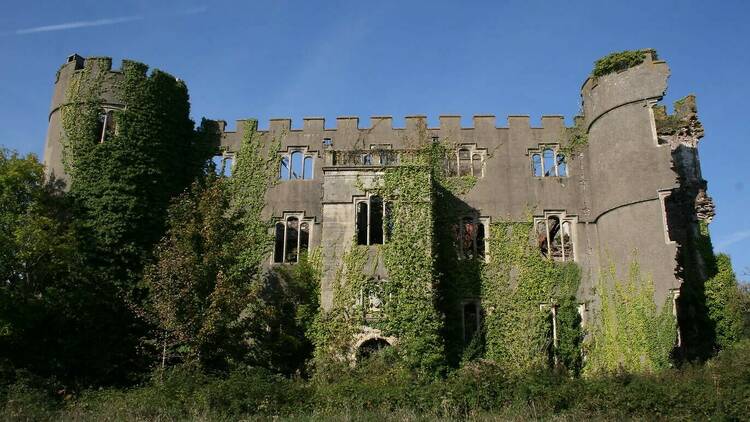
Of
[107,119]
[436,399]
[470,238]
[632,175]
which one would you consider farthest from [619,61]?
[107,119]

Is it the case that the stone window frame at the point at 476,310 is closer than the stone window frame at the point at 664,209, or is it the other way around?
the stone window frame at the point at 664,209

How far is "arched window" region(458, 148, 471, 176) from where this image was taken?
26062mm

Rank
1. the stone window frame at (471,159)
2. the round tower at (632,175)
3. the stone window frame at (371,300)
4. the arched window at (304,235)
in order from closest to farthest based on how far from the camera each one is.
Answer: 1. the stone window frame at (371,300)
2. the round tower at (632,175)
3. the arched window at (304,235)
4. the stone window frame at (471,159)

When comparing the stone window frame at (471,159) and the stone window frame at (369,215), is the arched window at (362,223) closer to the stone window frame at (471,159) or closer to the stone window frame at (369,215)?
the stone window frame at (369,215)

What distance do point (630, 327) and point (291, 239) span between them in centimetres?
1239

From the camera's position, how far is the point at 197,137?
26578 mm

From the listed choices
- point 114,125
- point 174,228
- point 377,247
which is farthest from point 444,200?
point 114,125

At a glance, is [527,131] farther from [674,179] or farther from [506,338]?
[506,338]

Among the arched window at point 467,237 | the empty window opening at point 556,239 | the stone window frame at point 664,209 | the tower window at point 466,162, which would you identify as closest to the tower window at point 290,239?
the arched window at point 467,237

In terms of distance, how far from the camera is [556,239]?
84.1 feet

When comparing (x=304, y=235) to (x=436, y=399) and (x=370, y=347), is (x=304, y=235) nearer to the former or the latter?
(x=370, y=347)

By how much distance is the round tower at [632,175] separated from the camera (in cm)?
2197

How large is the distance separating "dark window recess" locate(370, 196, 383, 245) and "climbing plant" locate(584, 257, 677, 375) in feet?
26.6

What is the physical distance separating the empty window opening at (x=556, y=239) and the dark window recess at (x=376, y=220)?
6.04 meters
